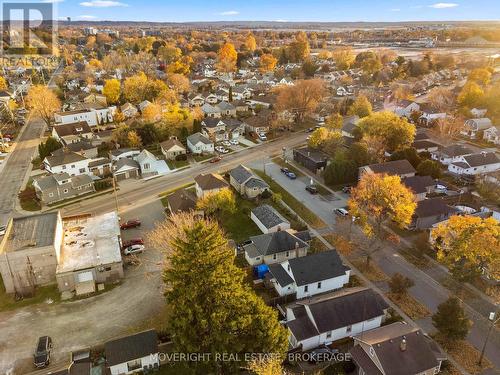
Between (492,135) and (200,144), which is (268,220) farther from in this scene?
(492,135)

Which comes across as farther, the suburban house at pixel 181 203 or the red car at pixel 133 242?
the suburban house at pixel 181 203

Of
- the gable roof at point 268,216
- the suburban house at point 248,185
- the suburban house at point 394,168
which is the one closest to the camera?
the gable roof at point 268,216

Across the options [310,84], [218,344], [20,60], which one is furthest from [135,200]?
[20,60]

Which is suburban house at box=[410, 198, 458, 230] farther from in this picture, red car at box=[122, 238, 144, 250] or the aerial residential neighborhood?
red car at box=[122, 238, 144, 250]

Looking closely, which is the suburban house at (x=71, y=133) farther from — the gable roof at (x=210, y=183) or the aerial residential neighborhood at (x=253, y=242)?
the gable roof at (x=210, y=183)

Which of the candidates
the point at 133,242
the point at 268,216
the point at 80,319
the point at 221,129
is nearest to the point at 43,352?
the point at 80,319

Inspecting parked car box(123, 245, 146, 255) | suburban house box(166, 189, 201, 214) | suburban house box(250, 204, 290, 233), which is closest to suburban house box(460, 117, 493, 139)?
suburban house box(250, 204, 290, 233)

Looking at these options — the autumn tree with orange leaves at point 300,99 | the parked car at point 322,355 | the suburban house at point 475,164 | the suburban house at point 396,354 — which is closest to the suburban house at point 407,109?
the autumn tree with orange leaves at point 300,99
